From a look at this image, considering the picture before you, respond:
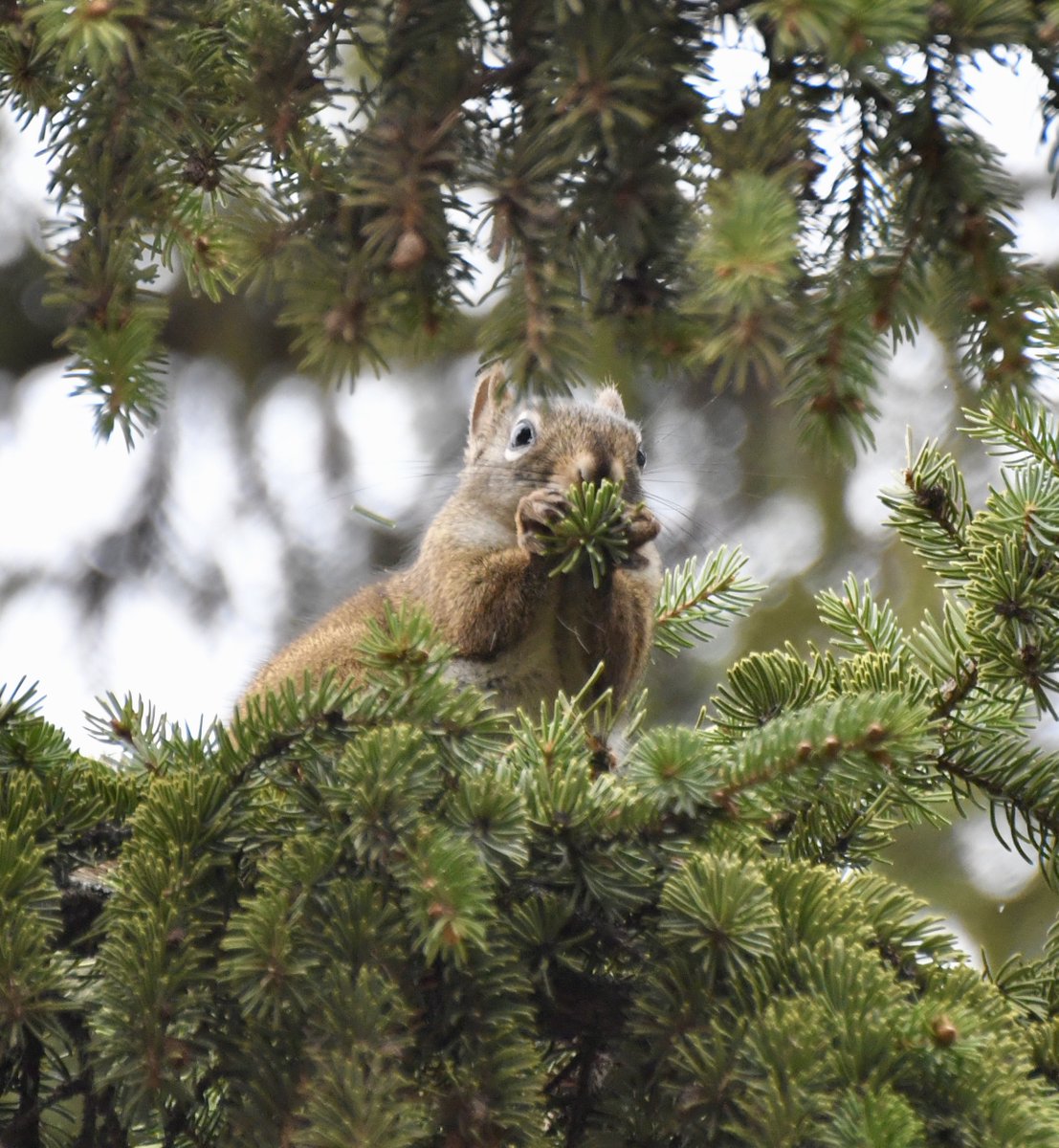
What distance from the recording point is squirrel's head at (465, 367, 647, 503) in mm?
2607

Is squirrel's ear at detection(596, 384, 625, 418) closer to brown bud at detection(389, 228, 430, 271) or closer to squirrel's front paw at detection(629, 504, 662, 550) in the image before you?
squirrel's front paw at detection(629, 504, 662, 550)

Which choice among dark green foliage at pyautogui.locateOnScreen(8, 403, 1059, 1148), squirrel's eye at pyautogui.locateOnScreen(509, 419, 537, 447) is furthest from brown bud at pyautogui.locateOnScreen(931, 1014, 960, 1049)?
squirrel's eye at pyautogui.locateOnScreen(509, 419, 537, 447)

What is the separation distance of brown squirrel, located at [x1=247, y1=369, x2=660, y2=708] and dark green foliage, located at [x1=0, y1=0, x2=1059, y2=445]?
3.71 feet

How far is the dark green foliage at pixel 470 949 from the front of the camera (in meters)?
1.07

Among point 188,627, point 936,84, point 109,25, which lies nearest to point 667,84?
point 936,84

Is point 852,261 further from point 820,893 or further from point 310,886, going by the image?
point 310,886

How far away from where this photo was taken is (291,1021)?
110 centimetres

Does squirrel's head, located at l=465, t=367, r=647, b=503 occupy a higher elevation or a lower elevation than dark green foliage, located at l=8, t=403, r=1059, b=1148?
higher

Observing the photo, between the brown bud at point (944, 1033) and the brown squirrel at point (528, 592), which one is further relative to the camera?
the brown squirrel at point (528, 592)

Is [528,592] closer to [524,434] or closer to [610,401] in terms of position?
→ [524,434]

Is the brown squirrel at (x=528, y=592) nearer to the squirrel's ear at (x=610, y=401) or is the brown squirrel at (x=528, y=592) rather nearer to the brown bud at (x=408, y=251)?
the squirrel's ear at (x=610, y=401)

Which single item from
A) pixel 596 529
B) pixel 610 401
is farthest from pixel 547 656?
pixel 596 529

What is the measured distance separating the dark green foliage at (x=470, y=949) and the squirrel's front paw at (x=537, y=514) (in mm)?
991

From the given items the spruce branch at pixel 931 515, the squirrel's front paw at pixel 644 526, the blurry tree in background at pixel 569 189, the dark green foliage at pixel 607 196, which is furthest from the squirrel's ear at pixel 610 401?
the dark green foliage at pixel 607 196
